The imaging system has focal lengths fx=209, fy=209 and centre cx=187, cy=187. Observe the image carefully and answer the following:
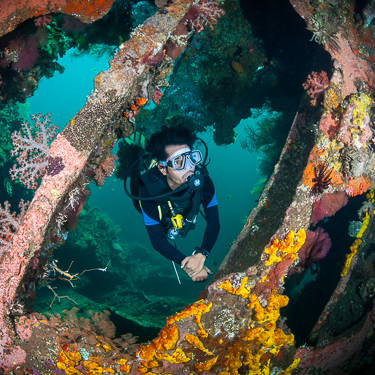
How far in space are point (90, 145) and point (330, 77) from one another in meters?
2.62

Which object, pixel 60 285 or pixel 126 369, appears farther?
pixel 60 285

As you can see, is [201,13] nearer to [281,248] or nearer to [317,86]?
[317,86]

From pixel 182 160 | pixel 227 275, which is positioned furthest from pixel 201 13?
pixel 227 275

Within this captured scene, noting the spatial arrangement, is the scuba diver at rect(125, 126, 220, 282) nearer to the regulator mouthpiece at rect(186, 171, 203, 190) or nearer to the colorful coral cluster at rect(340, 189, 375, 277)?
the regulator mouthpiece at rect(186, 171, 203, 190)

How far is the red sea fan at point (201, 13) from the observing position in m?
2.17

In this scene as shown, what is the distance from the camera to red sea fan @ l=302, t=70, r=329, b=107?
2.41 meters

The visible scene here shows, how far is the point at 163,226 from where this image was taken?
379 cm

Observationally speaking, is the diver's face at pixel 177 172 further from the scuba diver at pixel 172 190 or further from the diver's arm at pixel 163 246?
the diver's arm at pixel 163 246

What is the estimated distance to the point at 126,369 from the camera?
70.5 inches

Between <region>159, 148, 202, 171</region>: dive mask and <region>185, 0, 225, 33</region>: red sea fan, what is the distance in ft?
5.49

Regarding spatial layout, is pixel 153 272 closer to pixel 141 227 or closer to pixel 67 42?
pixel 67 42

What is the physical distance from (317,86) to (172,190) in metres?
2.42

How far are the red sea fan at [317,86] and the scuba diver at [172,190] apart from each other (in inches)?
69.2

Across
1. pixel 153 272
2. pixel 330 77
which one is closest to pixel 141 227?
pixel 153 272
